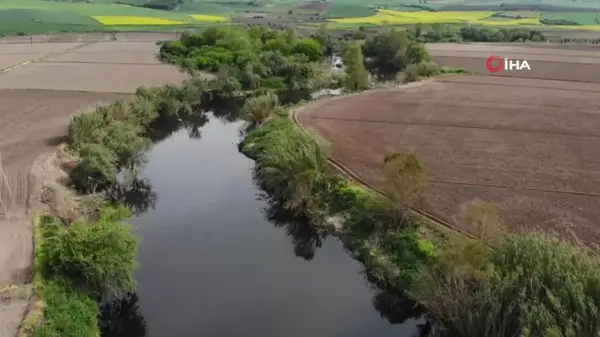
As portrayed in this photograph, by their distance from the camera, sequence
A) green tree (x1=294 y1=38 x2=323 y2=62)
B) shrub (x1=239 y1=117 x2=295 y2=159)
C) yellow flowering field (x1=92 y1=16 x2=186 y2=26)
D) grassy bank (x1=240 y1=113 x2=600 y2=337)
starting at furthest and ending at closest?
yellow flowering field (x1=92 y1=16 x2=186 y2=26)
green tree (x1=294 y1=38 x2=323 y2=62)
shrub (x1=239 y1=117 x2=295 y2=159)
grassy bank (x1=240 y1=113 x2=600 y2=337)

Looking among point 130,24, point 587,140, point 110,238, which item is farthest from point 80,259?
point 130,24

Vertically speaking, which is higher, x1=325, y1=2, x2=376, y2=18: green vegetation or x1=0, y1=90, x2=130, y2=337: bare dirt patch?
x1=325, y1=2, x2=376, y2=18: green vegetation

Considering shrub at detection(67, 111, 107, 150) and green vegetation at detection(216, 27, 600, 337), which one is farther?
shrub at detection(67, 111, 107, 150)

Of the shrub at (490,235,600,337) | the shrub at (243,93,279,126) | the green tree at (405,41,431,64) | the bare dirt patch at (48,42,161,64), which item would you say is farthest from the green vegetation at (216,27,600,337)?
the bare dirt patch at (48,42,161,64)

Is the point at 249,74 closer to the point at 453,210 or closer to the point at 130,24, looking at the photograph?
the point at 453,210

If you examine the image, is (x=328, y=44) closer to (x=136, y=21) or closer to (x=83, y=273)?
(x=136, y=21)

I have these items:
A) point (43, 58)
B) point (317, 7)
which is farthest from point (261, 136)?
point (317, 7)

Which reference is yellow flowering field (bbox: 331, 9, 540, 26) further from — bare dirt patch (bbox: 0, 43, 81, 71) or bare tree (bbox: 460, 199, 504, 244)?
bare tree (bbox: 460, 199, 504, 244)
